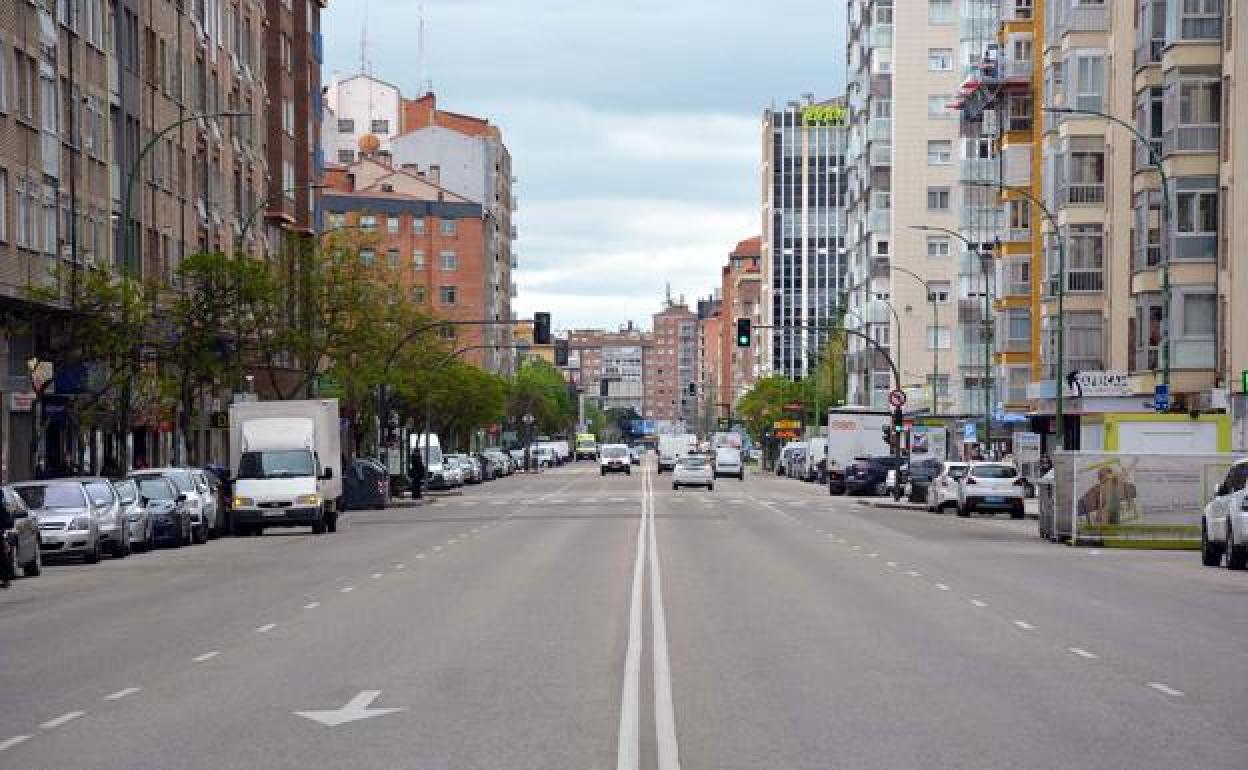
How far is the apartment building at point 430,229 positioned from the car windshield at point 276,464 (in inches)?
4272

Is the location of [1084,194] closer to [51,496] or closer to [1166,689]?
[51,496]

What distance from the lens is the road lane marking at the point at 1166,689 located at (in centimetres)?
1511

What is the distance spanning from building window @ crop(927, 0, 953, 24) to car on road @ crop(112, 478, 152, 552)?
95.0 meters

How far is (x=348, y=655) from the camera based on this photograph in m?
18.0

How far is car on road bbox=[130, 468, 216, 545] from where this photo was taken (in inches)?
1778

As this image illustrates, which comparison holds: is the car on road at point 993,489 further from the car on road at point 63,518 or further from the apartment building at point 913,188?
the apartment building at point 913,188

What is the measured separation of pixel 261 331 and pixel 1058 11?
103 feet

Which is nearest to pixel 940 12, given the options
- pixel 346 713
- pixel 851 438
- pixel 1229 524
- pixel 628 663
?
pixel 851 438

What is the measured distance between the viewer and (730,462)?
378 ft

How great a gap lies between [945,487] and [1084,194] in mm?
13378

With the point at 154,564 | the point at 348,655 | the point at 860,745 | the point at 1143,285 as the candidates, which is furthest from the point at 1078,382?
the point at 860,745

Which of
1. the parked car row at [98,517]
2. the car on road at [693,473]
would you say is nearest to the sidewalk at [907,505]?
the car on road at [693,473]

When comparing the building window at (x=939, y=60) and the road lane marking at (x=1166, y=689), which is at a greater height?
the building window at (x=939, y=60)

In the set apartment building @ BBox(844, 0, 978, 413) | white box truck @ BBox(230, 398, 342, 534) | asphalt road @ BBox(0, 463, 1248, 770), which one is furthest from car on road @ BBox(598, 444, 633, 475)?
asphalt road @ BBox(0, 463, 1248, 770)
